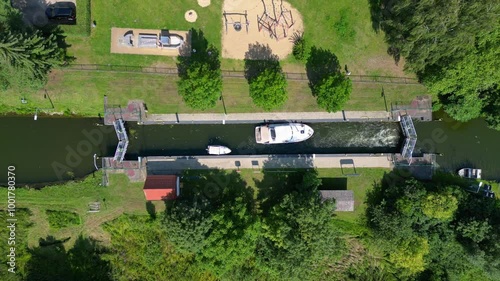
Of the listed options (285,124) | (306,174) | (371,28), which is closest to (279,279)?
(306,174)

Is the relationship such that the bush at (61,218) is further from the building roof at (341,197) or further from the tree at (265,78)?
the building roof at (341,197)

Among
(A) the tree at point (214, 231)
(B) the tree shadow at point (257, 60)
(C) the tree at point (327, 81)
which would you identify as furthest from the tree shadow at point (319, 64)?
(A) the tree at point (214, 231)

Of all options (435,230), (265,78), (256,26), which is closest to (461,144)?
(435,230)

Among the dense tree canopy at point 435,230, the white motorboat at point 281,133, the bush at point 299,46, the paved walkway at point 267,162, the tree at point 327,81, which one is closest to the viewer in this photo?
the dense tree canopy at point 435,230

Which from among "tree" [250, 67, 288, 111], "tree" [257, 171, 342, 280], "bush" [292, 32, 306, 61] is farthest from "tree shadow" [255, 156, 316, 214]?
"bush" [292, 32, 306, 61]

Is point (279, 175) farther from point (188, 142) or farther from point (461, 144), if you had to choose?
point (461, 144)

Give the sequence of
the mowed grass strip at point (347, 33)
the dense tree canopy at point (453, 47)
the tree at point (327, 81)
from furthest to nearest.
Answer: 1. the mowed grass strip at point (347, 33)
2. the tree at point (327, 81)
3. the dense tree canopy at point (453, 47)

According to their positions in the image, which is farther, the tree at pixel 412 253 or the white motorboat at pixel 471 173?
the white motorboat at pixel 471 173

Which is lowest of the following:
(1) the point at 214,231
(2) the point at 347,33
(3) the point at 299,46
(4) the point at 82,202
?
(1) the point at 214,231

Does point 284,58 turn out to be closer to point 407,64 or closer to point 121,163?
point 407,64
